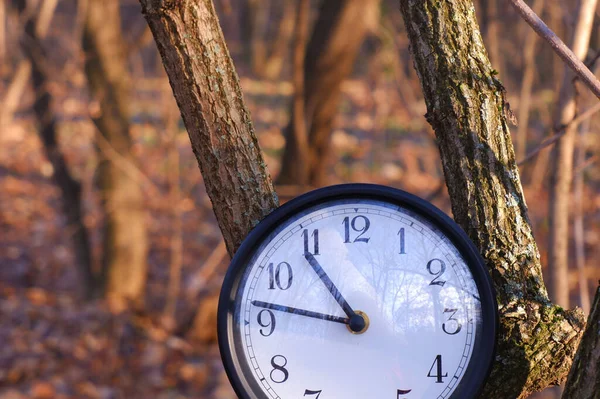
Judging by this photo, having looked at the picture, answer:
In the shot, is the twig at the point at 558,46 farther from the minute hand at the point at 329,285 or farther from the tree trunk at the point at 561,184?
Answer: the tree trunk at the point at 561,184

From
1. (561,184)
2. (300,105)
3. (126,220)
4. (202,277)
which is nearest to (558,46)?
(561,184)

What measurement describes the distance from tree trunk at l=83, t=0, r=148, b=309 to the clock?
361 cm

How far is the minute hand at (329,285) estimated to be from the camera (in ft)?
4.15

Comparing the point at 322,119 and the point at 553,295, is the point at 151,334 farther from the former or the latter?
the point at 553,295

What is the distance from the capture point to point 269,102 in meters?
10.2

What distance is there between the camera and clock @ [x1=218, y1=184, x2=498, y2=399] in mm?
1242

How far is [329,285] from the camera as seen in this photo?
4.22ft

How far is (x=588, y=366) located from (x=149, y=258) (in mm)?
5337

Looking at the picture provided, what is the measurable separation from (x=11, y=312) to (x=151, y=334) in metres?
1.15

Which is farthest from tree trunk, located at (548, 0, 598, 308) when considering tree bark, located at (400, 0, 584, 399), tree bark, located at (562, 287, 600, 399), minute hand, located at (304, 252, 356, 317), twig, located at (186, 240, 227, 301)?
twig, located at (186, 240, 227, 301)

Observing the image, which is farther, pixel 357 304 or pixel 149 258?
pixel 149 258

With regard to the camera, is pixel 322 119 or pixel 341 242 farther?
pixel 322 119

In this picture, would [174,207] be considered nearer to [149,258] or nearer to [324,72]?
[149,258]

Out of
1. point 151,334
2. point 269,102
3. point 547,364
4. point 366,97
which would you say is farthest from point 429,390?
point 366,97
